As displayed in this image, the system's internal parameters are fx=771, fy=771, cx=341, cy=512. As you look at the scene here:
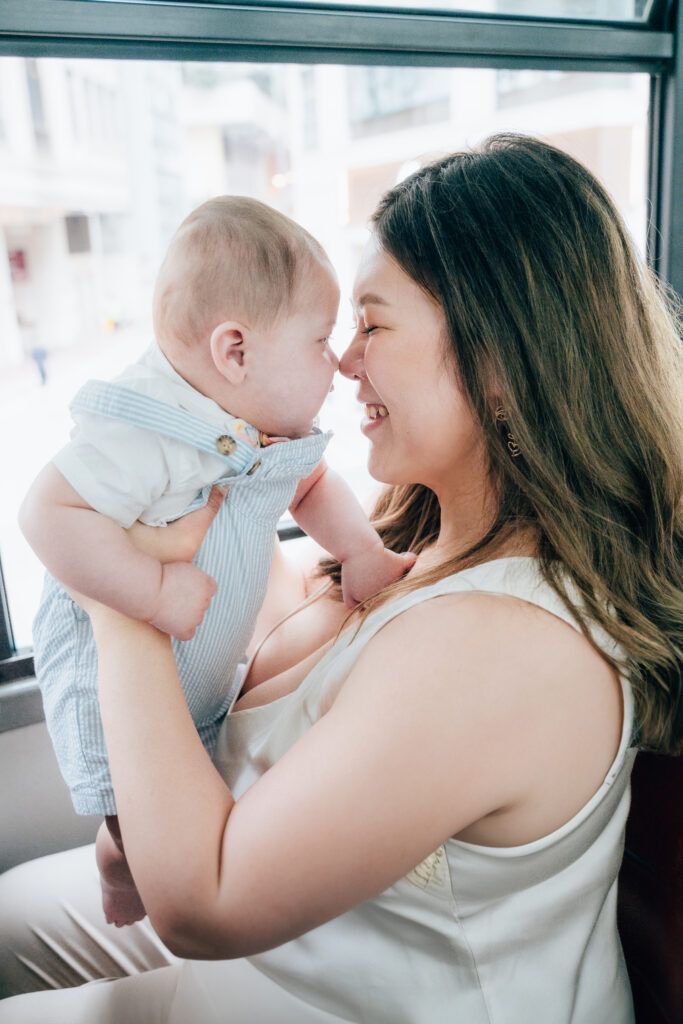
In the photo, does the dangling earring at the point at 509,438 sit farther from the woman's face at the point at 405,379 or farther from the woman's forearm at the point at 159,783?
the woman's forearm at the point at 159,783

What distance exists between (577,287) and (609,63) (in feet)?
2.99

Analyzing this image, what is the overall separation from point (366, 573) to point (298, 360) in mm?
361

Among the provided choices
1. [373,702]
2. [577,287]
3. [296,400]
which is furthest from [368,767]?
[577,287]

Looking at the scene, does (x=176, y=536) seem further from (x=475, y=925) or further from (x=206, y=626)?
(x=475, y=925)

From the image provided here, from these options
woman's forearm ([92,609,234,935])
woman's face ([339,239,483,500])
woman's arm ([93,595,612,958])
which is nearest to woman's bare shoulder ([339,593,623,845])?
woman's arm ([93,595,612,958])

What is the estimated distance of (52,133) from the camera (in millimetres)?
1399

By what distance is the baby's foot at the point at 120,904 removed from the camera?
3.94 ft

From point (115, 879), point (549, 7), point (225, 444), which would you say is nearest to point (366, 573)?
point (225, 444)

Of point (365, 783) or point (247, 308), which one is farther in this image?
point (247, 308)

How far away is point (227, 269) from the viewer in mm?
988

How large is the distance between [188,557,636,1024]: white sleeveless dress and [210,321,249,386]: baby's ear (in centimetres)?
36

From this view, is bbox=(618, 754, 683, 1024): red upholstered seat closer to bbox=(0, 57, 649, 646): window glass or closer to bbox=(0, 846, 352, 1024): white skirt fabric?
bbox=(0, 846, 352, 1024): white skirt fabric

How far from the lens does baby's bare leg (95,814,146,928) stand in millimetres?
1154

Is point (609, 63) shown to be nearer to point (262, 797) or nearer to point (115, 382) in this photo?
point (115, 382)
